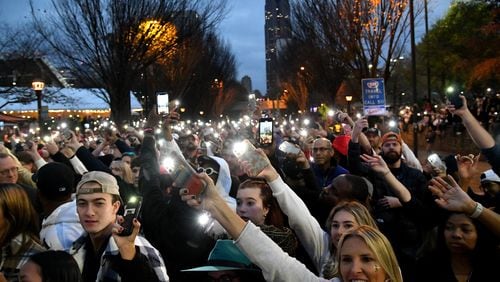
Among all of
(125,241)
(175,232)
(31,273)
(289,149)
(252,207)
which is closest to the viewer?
(31,273)

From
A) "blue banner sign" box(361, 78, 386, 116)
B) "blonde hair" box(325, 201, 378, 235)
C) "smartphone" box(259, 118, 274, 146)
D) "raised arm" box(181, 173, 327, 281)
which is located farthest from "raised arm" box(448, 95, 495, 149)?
"blue banner sign" box(361, 78, 386, 116)

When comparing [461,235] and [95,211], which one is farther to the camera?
[461,235]

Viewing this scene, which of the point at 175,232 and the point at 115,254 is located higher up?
the point at 115,254

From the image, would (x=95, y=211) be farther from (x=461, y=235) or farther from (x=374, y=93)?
(x=374, y=93)

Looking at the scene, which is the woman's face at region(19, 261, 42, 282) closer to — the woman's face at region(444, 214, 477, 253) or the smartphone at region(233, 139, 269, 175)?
the smartphone at region(233, 139, 269, 175)

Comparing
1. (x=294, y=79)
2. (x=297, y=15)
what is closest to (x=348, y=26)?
(x=297, y=15)

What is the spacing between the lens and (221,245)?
3.27 meters

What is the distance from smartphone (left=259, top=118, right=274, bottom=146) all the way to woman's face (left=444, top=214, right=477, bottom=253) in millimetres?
5860

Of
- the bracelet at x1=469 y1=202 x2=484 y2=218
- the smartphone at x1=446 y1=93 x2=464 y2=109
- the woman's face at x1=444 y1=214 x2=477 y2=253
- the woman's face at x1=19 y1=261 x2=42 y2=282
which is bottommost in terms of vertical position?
the woman's face at x1=444 y1=214 x2=477 y2=253

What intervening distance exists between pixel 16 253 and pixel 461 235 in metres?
2.92

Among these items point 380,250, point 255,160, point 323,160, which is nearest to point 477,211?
point 380,250

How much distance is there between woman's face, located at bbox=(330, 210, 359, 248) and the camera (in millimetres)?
3635

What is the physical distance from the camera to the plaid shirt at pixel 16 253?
3.54m

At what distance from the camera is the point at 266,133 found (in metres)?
9.98
